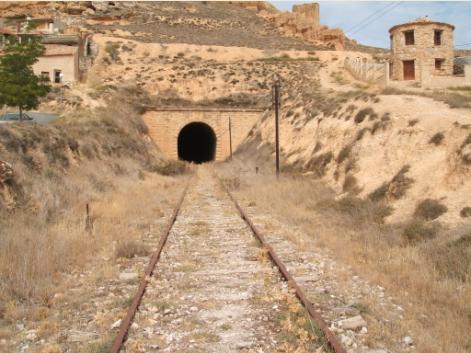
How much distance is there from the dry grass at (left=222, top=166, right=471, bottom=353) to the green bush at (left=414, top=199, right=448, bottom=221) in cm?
67

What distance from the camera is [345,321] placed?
231 inches

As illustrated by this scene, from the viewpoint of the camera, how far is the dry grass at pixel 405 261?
223 inches

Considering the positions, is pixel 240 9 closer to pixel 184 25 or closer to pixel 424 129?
pixel 184 25

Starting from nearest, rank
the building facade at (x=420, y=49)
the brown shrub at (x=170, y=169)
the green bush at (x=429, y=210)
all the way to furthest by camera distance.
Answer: the green bush at (x=429, y=210) < the brown shrub at (x=170, y=169) < the building facade at (x=420, y=49)

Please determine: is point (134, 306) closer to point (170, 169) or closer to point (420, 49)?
point (170, 169)

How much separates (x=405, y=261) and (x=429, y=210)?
124 inches

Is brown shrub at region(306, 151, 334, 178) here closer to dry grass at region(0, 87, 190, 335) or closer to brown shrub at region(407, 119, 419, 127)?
brown shrub at region(407, 119, 419, 127)

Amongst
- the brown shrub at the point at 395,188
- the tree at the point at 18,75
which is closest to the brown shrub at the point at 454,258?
the brown shrub at the point at 395,188

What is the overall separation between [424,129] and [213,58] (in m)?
35.2

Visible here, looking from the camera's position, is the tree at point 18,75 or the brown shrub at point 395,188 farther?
the tree at point 18,75

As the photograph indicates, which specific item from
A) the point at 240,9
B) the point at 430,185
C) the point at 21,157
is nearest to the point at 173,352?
the point at 430,185

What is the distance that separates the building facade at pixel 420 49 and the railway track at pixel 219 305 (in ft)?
80.9

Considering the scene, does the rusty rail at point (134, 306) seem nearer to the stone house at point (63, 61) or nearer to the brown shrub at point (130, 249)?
the brown shrub at point (130, 249)

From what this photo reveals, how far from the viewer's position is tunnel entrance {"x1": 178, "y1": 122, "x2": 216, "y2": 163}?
4847 cm
